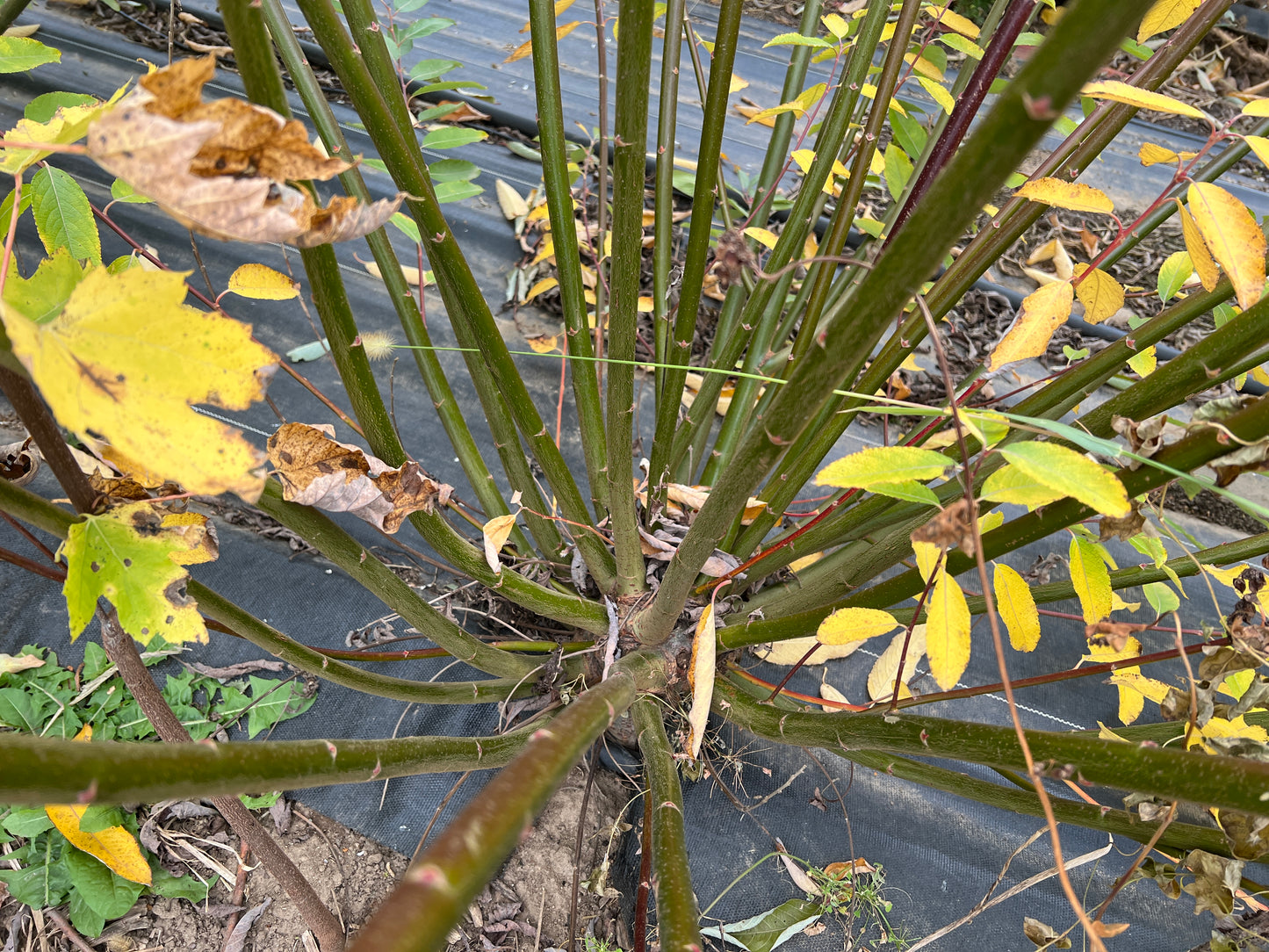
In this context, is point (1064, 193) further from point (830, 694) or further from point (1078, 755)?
point (830, 694)

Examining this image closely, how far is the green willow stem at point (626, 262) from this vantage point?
0.57 m

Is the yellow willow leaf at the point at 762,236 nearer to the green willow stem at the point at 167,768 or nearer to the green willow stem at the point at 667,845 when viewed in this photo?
the green willow stem at the point at 667,845

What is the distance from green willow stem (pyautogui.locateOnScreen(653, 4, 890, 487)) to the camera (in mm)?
860

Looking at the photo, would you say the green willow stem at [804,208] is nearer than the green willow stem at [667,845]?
No

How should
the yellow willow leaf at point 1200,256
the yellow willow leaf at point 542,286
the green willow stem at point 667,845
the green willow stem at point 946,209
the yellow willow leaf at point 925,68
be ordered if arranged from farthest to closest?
1. the yellow willow leaf at point 542,286
2. the yellow willow leaf at point 925,68
3. the yellow willow leaf at point 1200,256
4. the green willow stem at point 667,845
5. the green willow stem at point 946,209

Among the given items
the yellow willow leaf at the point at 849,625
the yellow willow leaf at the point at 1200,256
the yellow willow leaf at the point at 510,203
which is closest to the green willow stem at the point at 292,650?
the yellow willow leaf at the point at 849,625

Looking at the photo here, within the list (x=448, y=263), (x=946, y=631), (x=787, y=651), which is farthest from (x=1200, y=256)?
(x=787, y=651)

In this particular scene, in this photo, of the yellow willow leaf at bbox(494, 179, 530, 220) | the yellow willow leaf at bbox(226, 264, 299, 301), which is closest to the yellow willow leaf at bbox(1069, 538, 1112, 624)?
the yellow willow leaf at bbox(226, 264, 299, 301)

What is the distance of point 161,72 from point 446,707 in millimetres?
925

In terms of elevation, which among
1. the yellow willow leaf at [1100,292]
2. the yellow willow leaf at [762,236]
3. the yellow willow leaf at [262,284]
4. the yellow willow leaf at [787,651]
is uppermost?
Answer: the yellow willow leaf at [1100,292]

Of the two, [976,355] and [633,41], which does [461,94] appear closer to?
[976,355]

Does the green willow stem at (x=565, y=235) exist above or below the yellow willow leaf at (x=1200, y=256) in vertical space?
below

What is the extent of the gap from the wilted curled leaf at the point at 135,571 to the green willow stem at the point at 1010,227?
56 centimetres

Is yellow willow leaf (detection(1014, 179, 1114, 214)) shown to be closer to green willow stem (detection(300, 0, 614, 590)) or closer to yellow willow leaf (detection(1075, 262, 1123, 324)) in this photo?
yellow willow leaf (detection(1075, 262, 1123, 324))
